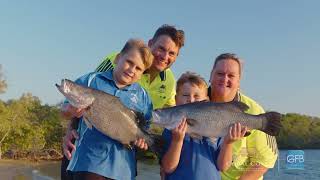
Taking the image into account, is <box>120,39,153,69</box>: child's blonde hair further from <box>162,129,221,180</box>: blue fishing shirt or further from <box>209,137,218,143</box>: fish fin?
<box>209,137,218,143</box>: fish fin

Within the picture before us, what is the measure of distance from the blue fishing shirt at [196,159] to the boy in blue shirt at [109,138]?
1.39 feet

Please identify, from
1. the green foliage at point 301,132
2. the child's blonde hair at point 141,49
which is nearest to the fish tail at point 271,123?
the child's blonde hair at point 141,49

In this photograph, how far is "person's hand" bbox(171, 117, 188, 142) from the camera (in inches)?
179

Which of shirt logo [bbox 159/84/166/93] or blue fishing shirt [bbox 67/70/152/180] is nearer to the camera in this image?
blue fishing shirt [bbox 67/70/152/180]

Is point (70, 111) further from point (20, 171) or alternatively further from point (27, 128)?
point (27, 128)

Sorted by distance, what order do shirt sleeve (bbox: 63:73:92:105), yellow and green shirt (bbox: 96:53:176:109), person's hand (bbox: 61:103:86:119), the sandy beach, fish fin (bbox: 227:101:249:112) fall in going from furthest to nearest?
the sandy beach < yellow and green shirt (bbox: 96:53:176:109) < shirt sleeve (bbox: 63:73:92:105) < fish fin (bbox: 227:101:249:112) < person's hand (bbox: 61:103:86:119)

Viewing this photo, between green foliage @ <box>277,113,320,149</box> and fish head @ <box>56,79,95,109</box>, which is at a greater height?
fish head @ <box>56,79,95,109</box>

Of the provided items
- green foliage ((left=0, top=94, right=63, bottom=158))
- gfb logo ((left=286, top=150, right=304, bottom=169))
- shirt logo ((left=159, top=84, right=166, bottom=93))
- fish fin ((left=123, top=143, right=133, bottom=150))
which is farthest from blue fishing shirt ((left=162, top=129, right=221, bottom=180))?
green foliage ((left=0, top=94, right=63, bottom=158))

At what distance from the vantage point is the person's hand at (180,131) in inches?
179

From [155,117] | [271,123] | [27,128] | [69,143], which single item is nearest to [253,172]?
[271,123]

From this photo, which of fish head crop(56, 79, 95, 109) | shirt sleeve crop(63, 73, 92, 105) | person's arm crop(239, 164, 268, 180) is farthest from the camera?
person's arm crop(239, 164, 268, 180)

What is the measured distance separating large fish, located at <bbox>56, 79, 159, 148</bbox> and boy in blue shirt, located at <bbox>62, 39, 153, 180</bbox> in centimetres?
10

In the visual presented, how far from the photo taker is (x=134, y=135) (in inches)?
183

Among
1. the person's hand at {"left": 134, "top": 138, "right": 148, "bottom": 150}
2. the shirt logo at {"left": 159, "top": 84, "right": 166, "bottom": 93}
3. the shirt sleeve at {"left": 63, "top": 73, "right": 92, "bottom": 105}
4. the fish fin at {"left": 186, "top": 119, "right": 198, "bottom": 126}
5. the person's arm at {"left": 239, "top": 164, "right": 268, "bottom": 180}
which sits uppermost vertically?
the shirt sleeve at {"left": 63, "top": 73, "right": 92, "bottom": 105}
